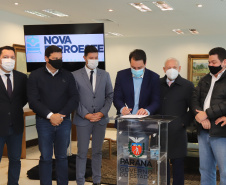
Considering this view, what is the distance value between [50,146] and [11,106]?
620mm

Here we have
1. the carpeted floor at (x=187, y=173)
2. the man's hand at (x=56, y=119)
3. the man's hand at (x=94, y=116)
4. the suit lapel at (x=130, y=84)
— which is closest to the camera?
the man's hand at (x=56, y=119)

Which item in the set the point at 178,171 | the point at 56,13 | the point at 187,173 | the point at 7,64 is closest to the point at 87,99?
the point at 7,64

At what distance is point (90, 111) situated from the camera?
368 cm

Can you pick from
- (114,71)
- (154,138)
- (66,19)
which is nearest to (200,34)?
(114,71)

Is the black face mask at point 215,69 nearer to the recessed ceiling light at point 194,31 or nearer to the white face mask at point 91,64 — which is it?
the white face mask at point 91,64

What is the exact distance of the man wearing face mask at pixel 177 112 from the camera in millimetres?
3334

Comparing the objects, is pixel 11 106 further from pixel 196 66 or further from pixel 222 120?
pixel 196 66

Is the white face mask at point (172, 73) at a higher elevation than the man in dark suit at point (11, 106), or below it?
higher

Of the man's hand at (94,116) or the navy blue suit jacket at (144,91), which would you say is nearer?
the navy blue suit jacket at (144,91)

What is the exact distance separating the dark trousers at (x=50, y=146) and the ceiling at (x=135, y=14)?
351 cm

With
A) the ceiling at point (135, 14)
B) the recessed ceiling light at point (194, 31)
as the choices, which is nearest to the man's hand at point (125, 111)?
the ceiling at point (135, 14)

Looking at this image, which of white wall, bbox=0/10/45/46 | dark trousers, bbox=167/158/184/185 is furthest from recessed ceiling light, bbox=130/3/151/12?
dark trousers, bbox=167/158/184/185

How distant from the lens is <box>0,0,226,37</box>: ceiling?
6332 mm

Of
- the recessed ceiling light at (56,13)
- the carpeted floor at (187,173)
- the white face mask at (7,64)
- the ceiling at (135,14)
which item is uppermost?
the recessed ceiling light at (56,13)
